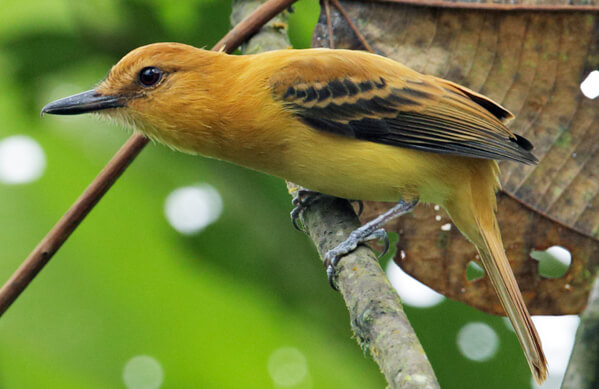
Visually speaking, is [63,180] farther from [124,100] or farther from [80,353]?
[80,353]

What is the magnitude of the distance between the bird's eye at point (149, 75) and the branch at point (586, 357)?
257cm

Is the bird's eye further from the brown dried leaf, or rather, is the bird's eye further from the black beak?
the brown dried leaf

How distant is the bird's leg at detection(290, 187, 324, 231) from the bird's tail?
0.67m

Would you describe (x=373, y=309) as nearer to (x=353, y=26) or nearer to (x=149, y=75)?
(x=149, y=75)

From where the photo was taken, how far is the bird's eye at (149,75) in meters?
3.13

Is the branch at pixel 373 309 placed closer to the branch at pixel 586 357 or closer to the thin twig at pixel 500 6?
the branch at pixel 586 357

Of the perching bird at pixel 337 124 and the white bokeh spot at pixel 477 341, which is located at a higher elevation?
the perching bird at pixel 337 124

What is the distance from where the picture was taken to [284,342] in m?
3.23

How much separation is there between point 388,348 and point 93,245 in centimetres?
201

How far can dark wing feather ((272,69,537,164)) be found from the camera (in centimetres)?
315

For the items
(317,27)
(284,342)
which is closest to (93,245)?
(284,342)

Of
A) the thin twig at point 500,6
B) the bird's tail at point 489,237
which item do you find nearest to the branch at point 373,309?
the bird's tail at point 489,237

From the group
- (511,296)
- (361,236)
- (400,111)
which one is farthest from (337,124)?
(511,296)

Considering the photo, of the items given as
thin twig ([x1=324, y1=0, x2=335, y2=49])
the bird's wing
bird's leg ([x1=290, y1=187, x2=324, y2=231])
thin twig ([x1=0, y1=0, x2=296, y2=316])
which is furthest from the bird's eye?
thin twig ([x1=324, y1=0, x2=335, y2=49])
